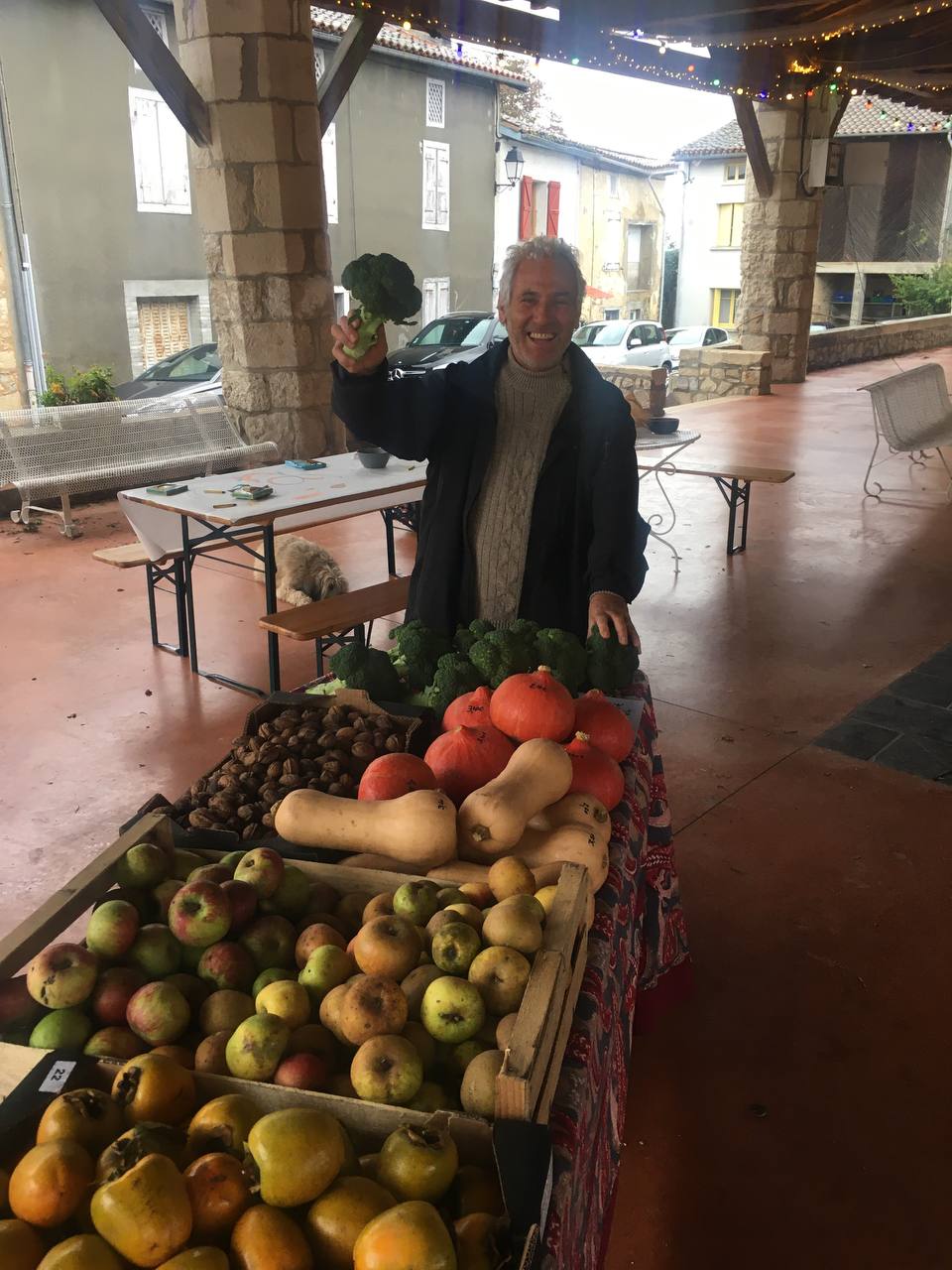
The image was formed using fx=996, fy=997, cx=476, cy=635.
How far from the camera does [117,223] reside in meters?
13.9

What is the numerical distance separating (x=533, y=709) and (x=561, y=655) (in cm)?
32

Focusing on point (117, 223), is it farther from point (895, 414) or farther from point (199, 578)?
point (895, 414)

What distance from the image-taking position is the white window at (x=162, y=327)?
14.6 m

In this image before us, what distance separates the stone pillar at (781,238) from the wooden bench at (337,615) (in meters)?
11.5

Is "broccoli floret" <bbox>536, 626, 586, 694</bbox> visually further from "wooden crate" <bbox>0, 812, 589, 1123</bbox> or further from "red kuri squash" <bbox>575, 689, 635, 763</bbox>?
"wooden crate" <bbox>0, 812, 589, 1123</bbox>

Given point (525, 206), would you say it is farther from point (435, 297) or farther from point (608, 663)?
point (608, 663)

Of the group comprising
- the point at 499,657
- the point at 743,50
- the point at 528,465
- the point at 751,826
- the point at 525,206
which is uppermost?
the point at 743,50

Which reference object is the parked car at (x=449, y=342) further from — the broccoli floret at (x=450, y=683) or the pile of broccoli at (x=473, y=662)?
the broccoli floret at (x=450, y=683)

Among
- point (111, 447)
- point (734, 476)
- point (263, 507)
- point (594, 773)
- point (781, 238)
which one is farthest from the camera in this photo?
point (781, 238)

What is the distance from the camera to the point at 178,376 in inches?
463

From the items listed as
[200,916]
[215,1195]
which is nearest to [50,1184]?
[215,1195]

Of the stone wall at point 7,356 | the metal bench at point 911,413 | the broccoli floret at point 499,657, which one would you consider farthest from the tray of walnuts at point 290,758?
the stone wall at point 7,356

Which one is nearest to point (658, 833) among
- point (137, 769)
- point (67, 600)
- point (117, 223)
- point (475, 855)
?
point (475, 855)

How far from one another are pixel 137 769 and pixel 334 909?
2.56m
